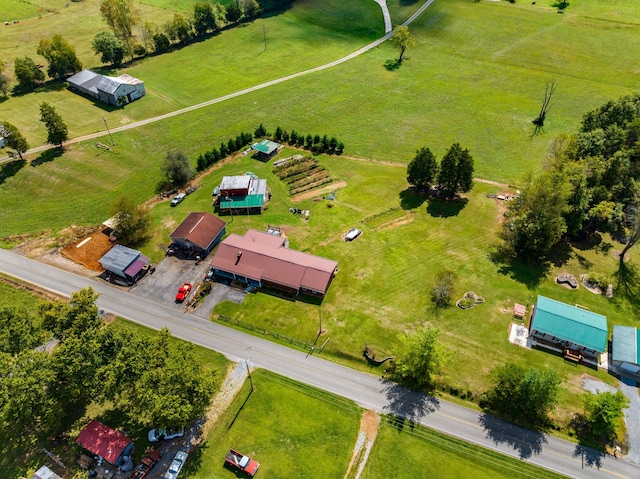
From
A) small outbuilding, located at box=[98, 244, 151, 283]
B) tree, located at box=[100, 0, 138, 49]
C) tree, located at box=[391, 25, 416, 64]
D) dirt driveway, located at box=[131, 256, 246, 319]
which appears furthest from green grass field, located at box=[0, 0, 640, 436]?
tree, located at box=[100, 0, 138, 49]

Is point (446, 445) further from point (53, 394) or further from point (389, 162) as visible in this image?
point (389, 162)

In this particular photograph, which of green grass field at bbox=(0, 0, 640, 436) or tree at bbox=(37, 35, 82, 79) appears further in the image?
tree at bbox=(37, 35, 82, 79)

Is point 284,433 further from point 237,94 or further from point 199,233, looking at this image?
point 237,94

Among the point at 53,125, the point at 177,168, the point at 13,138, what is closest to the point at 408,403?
the point at 177,168

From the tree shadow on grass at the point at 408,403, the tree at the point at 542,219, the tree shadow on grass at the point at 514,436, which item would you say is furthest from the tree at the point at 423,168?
the tree shadow on grass at the point at 514,436

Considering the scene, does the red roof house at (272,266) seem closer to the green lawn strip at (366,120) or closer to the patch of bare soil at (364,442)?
the patch of bare soil at (364,442)

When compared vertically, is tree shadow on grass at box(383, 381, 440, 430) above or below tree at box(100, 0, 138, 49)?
below

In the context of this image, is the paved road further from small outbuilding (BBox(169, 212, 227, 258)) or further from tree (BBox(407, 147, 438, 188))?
tree (BBox(407, 147, 438, 188))
